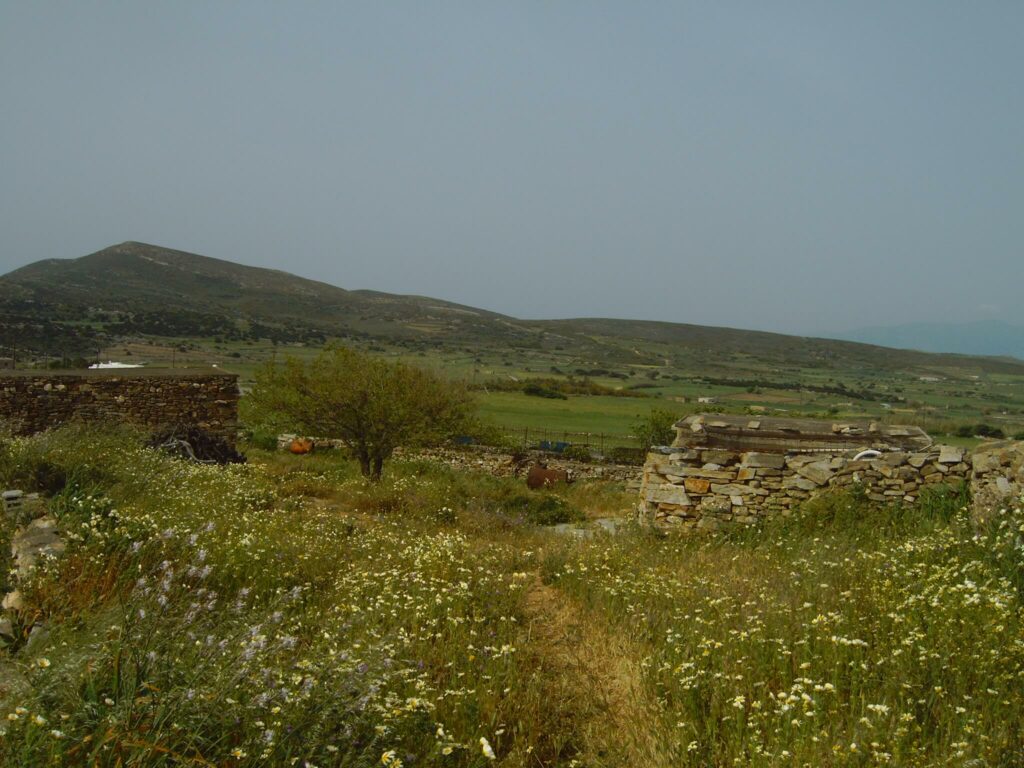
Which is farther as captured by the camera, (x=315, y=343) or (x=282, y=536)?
(x=315, y=343)

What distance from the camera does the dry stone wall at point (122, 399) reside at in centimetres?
1559

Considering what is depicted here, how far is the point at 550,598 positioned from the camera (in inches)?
234

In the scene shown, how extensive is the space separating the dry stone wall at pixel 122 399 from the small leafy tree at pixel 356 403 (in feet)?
4.12

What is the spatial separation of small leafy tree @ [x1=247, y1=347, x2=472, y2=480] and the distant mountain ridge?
5431 centimetres

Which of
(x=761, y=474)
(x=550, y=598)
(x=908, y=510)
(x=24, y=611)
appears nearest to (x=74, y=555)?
(x=24, y=611)

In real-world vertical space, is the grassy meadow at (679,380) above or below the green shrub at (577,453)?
above

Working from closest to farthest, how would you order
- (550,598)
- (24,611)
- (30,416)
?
(24,611) < (550,598) < (30,416)

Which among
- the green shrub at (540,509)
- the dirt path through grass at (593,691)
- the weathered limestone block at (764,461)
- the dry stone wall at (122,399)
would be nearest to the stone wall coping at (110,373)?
the dry stone wall at (122,399)

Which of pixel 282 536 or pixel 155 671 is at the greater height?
pixel 155 671

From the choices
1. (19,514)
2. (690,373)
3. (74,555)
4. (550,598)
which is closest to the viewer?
(74,555)

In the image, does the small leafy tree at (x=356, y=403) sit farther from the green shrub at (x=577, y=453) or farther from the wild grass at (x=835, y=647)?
the wild grass at (x=835, y=647)

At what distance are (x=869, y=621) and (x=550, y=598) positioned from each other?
8.27 ft

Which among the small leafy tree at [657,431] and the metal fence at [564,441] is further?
the small leafy tree at [657,431]

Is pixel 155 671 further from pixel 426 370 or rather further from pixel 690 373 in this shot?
pixel 690 373
